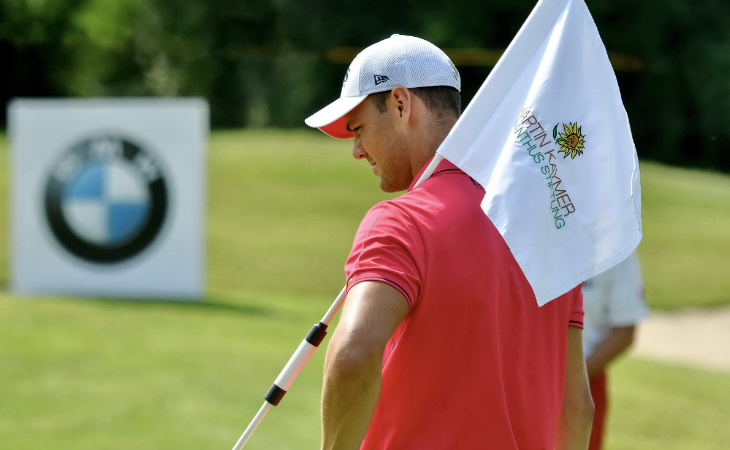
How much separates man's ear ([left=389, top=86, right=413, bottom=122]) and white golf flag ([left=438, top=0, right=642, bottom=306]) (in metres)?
0.10

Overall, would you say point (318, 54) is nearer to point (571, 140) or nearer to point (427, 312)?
point (571, 140)

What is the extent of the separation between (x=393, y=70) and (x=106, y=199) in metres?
7.60

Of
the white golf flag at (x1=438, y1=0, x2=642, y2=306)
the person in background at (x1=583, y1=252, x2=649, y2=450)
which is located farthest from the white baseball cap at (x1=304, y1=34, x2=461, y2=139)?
the person in background at (x1=583, y1=252, x2=649, y2=450)

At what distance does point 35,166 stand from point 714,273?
9.82 m

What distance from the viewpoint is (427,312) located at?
6.06ft

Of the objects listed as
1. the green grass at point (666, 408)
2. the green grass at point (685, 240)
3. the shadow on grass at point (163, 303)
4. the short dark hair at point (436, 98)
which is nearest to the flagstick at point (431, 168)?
the short dark hair at point (436, 98)

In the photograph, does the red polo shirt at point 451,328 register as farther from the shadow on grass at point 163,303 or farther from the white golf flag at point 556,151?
the shadow on grass at point 163,303

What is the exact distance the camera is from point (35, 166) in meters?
9.54

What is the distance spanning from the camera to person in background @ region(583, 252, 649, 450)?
3684mm

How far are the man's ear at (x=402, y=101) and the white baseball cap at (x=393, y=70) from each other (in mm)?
12

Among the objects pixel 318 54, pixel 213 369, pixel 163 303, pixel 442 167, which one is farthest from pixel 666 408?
pixel 318 54

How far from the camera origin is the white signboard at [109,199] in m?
9.28

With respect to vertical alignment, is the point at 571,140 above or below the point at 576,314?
above

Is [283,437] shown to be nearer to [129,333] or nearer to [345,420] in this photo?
[129,333]
